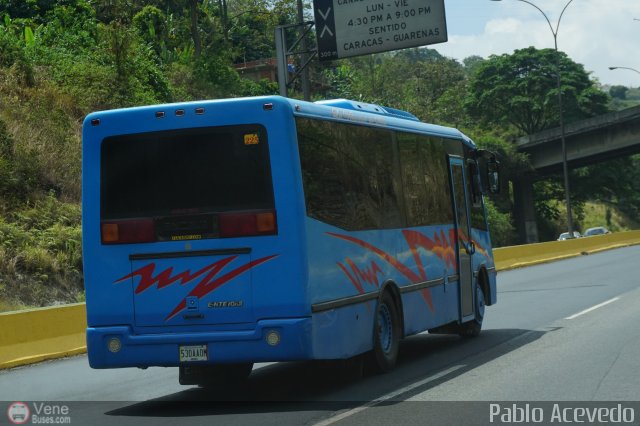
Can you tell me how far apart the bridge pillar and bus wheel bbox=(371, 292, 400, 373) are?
59.7 m

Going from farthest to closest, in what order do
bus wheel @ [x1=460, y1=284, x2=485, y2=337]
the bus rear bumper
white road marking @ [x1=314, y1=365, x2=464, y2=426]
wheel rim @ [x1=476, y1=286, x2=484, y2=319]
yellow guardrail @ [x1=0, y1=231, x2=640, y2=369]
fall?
1. wheel rim @ [x1=476, y1=286, x2=484, y2=319]
2. bus wheel @ [x1=460, y1=284, x2=485, y2=337]
3. yellow guardrail @ [x1=0, y1=231, x2=640, y2=369]
4. the bus rear bumper
5. white road marking @ [x1=314, y1=365, x2=464, y2=426]

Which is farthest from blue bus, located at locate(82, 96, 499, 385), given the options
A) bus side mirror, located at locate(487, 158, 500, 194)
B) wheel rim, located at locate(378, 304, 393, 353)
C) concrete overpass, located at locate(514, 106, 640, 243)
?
concrete overpass, located at locate(514, 106, 640, 243)

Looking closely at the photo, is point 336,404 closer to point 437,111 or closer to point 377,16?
point 377,16

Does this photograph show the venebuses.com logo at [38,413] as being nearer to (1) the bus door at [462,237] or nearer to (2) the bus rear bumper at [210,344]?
(2) the bus rear bumper at [210,344]

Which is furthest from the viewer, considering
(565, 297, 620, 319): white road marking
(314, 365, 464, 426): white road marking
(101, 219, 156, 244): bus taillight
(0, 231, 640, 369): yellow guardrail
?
(565, 297, 620, 319): white road marking

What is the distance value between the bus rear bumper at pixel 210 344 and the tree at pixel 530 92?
73.1 m

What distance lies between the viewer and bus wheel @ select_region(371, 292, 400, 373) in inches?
470

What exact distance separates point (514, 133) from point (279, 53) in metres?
57.9

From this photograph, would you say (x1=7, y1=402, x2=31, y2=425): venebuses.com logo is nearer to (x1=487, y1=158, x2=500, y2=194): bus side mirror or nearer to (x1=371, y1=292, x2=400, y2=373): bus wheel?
(x1=371, y1=292, x2=400, y2=373): bus wheel

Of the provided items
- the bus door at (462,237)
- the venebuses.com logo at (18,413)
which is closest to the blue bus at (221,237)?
the venebuses.com logo at (18,413)

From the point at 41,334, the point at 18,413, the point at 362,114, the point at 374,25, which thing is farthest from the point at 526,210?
the point at 18,413

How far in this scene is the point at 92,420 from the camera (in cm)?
996

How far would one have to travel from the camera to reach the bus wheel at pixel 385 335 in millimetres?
11930

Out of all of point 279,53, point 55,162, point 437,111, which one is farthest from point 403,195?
point 437,111
